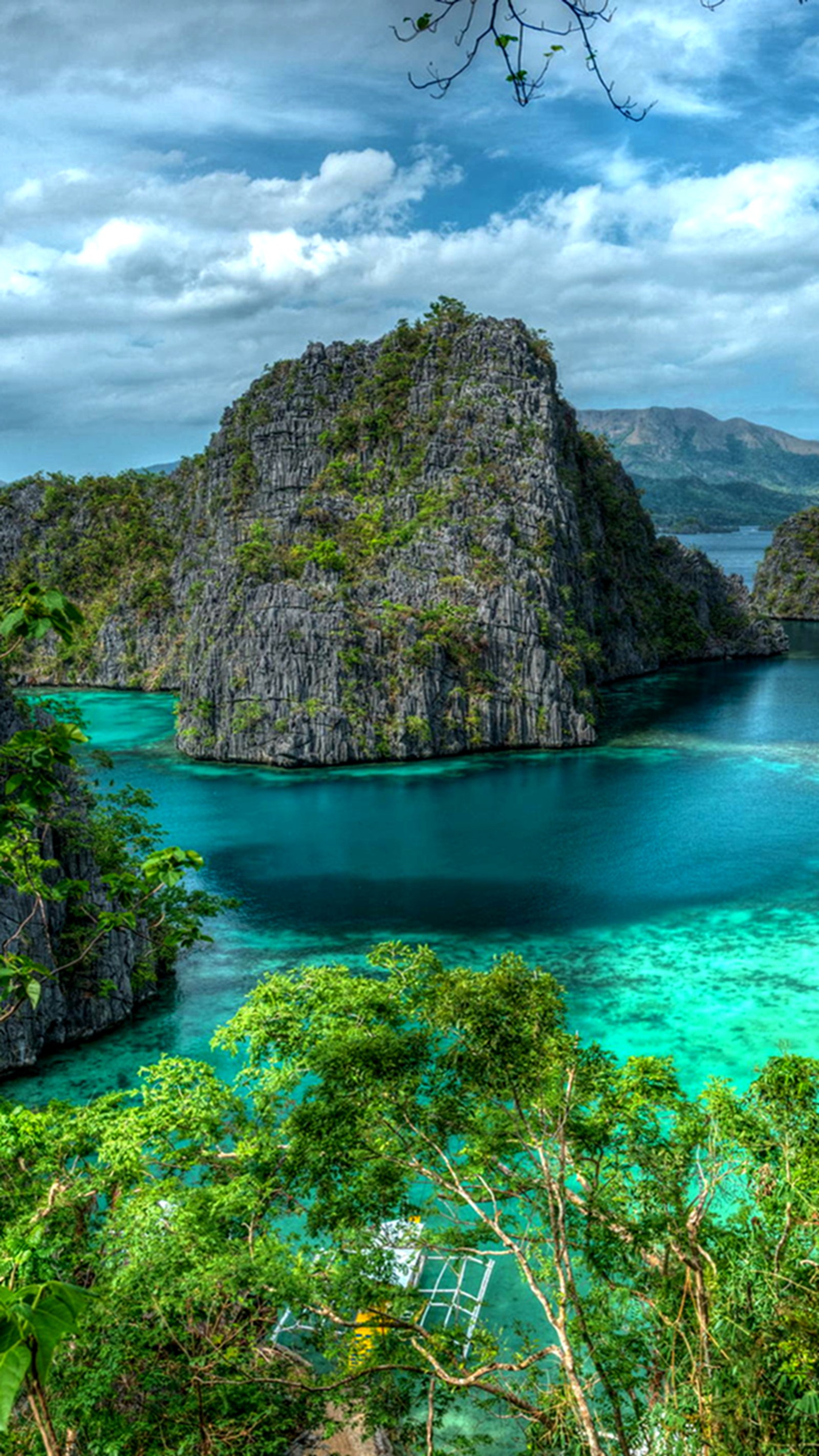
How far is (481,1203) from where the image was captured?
610 inches

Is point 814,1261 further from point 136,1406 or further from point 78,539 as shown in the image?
point 78,539

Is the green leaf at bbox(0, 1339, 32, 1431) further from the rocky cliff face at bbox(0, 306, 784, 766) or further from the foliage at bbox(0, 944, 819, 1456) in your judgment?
the rocky cliff face at bbox(0, 306, 784, 766)

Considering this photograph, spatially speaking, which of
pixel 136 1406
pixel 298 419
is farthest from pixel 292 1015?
pixel 298 419

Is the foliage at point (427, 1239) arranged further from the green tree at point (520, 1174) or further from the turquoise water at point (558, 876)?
the turquoise water at point (558, 876)

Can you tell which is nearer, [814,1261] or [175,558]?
[814,1261]

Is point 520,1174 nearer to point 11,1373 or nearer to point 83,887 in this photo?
point 83,887

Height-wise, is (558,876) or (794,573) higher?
(794,573)

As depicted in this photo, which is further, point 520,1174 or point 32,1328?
point 520,1174

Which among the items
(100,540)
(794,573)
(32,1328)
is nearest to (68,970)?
(32,1328)

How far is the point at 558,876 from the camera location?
35.1 meters

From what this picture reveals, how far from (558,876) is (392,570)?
29.6 meters

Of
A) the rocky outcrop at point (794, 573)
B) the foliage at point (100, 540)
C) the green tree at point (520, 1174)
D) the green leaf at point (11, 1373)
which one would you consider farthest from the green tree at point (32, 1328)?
the rocky outcrop at point (794, 573)

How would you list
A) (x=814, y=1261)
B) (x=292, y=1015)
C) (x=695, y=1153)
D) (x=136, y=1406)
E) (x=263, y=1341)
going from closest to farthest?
(x=814, y=1261), (x=136, y=1406), (x=263, y=1341), (x=695, y=1153), (x=292, y=1015)

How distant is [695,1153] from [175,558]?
78525 mm
